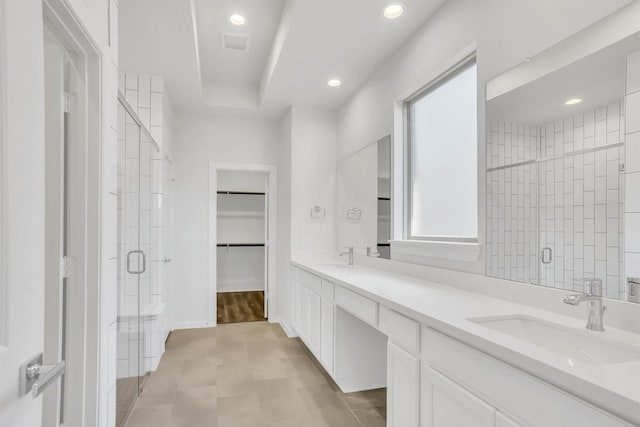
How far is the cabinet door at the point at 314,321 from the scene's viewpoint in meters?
3.03

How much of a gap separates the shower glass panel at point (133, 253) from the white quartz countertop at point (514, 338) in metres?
1.43

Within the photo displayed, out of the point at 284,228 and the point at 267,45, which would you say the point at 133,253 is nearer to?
the point at 284,228

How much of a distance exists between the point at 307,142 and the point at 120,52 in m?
1.99

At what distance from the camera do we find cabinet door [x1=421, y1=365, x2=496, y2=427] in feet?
3.82

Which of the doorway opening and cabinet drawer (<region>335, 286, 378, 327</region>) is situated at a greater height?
the doorway opening

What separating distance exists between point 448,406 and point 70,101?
1771 millimetres

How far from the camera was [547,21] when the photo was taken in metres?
1.62

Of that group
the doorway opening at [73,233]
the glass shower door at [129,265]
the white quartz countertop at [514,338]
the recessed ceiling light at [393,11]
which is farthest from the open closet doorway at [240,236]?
the doorway opening at [73,233]

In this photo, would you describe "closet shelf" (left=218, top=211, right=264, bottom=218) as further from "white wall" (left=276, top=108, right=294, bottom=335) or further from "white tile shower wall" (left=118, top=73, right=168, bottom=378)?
"white tile shower wall" (left=118, top=73, right=168, bottom=378)

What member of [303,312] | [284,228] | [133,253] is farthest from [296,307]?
[133,253]

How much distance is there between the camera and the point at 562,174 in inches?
58.9

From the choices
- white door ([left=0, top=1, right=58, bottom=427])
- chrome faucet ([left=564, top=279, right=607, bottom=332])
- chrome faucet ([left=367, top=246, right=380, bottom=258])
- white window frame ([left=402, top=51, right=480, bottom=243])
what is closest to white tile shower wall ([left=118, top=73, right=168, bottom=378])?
white door ([left=0, top=1, right=58, bottom=427])

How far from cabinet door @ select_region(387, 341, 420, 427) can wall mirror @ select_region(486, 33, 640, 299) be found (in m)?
0.65

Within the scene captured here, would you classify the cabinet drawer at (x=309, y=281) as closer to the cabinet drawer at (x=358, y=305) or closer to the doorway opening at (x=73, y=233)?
the cabinet drawer at (x=358, y=305)
